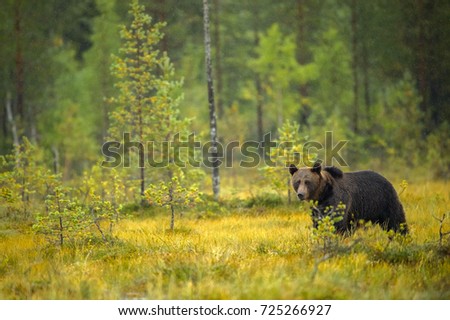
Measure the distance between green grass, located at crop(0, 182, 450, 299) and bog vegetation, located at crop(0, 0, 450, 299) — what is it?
3 cm

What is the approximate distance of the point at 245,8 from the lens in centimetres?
3056

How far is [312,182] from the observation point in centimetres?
844

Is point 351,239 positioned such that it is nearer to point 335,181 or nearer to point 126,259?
point 335,181

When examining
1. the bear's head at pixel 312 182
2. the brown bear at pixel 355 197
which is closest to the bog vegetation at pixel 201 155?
the brown bear at pixel 355 197

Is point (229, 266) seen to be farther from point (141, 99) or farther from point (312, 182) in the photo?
point (141, 99)

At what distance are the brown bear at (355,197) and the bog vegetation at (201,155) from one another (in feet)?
1.03

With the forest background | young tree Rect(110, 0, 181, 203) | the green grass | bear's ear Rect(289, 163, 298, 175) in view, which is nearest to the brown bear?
bear's ear Rect(289, 163, 298, 175)

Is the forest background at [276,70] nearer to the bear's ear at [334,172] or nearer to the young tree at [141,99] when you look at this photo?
the young tree at [141,99]

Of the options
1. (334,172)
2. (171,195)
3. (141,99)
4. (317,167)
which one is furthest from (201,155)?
(317,167)

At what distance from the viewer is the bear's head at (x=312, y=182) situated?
837 centimetres

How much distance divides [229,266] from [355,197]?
3163mm

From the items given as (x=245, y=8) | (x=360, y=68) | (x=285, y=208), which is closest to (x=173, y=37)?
(x=245, y=8)

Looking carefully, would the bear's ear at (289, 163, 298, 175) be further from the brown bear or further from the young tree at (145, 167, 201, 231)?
the young tree at (145, 167, 201, 231)
